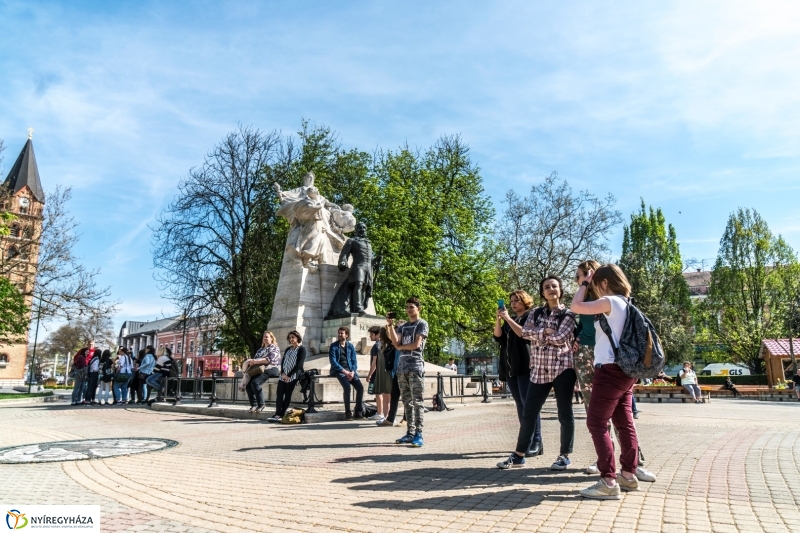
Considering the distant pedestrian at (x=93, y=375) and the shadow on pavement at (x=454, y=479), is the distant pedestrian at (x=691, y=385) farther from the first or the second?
the distant pedestrian at (x=93, y=375)

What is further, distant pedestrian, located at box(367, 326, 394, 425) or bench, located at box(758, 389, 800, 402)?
bench, located at box(758, 389, 800, 402)

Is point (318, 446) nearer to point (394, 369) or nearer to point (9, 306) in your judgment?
point (394, 369)

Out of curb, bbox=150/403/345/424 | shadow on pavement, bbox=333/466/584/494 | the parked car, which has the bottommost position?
the parked car

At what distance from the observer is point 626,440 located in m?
4.60

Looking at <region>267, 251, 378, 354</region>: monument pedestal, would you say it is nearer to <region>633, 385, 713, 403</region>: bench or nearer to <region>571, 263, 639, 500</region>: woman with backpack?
<region>571, 263, 639, 500</region>: woman with backpack

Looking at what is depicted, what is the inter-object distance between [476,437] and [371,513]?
172 inches

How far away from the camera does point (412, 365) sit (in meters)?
7.26

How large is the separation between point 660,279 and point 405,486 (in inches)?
1936

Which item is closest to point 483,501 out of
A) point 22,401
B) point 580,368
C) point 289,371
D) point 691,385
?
point 580,368

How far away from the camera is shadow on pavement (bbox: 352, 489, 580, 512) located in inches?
161

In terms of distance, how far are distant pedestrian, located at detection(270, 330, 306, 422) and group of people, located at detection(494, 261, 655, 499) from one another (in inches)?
180

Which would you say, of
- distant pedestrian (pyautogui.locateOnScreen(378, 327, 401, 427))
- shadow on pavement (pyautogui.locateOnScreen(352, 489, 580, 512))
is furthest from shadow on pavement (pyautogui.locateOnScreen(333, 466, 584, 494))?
distant pedestrian (pyautogui.locateOnScreen(378, 327, 401, 427))

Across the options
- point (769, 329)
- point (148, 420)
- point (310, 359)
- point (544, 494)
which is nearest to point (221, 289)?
point (310, 359)

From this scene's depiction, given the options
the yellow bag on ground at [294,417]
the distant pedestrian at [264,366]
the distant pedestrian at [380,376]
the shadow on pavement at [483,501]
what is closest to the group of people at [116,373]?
the distant pedestrian at [264,366]
